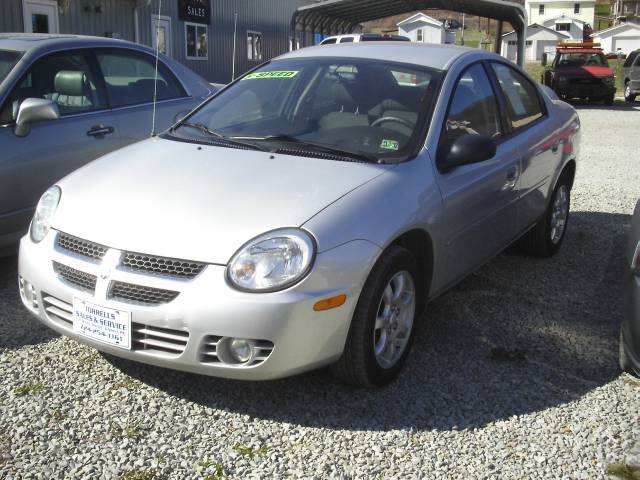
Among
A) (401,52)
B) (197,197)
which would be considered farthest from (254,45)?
(197,197)

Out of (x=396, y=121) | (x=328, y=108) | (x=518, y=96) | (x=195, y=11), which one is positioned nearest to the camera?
(x=396, y=121)

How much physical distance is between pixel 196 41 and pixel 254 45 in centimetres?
446

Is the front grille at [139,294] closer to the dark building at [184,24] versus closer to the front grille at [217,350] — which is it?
the front grille at [217,350]

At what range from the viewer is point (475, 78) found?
4.53 metres

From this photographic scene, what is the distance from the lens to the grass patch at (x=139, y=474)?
9.20 ft

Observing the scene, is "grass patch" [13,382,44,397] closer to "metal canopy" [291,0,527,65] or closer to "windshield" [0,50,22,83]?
"windshield" [0,50,22,83]

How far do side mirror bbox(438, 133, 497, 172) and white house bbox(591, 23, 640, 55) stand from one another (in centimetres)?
7738

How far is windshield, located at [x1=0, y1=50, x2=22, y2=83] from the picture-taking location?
509 cm

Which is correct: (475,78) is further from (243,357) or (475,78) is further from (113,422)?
(113,422)

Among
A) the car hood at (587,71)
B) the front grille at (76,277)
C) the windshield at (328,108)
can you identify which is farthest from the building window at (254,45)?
the front grille at (76,277)

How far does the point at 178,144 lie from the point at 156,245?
1.16 metres

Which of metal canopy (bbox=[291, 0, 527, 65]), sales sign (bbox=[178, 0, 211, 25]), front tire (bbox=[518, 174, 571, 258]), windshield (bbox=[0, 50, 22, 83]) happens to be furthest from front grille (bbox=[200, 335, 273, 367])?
metal canopy (bbox=[291, 0, 527, 65])

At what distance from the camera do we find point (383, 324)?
345 cm

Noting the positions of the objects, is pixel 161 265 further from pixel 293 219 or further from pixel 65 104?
pixel 65 104
